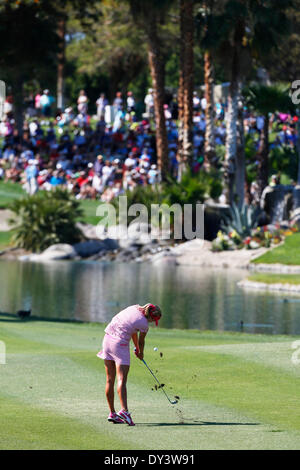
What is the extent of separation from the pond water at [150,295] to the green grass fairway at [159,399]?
703 cm

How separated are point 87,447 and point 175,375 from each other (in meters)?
4.57

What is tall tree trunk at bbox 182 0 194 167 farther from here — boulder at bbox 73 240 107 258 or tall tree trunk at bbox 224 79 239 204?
boulder at bbox 73 240 107 258

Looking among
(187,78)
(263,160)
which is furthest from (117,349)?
(263,160)

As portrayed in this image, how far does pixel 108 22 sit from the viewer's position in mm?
64000

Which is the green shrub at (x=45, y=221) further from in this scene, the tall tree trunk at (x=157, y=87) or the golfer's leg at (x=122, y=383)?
the golfer's leg at (x=122, y=383)

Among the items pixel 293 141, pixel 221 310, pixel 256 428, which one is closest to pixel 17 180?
pixel 293 141

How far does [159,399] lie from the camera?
11445 mm

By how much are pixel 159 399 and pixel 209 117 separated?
32.0 m

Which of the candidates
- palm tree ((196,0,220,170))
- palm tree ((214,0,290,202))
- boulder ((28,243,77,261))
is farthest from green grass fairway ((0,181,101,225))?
palm tree ((214,0,290,202))

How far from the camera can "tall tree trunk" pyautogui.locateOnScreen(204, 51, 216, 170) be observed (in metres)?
42.7

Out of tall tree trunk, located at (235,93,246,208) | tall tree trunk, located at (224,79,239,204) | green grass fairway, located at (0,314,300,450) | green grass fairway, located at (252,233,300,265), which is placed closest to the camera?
green grass fairway, located at (0,314,300,450)

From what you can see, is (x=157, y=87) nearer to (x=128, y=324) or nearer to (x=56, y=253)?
(x=56, y=253)

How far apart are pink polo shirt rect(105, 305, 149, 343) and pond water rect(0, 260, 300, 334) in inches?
484

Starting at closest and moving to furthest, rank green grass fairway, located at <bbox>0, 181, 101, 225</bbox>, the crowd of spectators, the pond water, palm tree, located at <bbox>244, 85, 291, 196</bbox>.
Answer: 1. the pond water
2. palm tree, located at <bbox>244, 85, 291, 196</bbox>
3. green grass fairway, located at <bbox>0, 181, 101, 225</bbox>
4. the crowd of spectators
